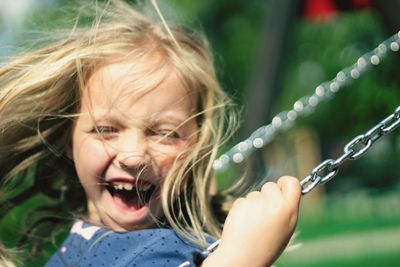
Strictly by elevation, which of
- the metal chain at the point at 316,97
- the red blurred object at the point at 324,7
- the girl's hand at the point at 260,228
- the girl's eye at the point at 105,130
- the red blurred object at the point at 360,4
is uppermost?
the red blurred object at the point at 324,7

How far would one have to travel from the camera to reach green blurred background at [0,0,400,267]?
230cm

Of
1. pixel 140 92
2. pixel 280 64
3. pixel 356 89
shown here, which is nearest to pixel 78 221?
pixel 140 92

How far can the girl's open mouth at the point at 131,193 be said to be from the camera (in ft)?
4.40

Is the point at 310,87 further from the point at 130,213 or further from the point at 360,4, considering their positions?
the point at 130,213

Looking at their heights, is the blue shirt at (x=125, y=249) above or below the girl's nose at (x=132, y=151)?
below

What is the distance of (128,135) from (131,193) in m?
0.10

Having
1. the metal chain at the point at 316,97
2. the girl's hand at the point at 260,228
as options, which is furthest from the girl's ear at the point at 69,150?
the girl's hand at the point at 260,228

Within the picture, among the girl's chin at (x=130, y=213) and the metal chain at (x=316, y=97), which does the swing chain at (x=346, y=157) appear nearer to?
the girl's chin at (x=130, y=213)

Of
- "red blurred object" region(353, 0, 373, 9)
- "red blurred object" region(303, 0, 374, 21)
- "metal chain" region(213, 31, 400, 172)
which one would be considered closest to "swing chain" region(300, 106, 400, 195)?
"metal chain" region(213, 31, 400, 172)

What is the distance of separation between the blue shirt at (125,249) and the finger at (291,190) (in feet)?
0.60

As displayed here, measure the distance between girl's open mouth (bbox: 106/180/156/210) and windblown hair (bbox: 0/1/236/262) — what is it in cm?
3

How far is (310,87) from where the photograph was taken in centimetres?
1642

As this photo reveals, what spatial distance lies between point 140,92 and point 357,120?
12.2 metres

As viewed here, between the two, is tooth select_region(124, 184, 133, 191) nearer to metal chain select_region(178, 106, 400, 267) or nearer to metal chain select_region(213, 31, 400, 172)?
metal chain select_region(178, 106, 400, 267)
